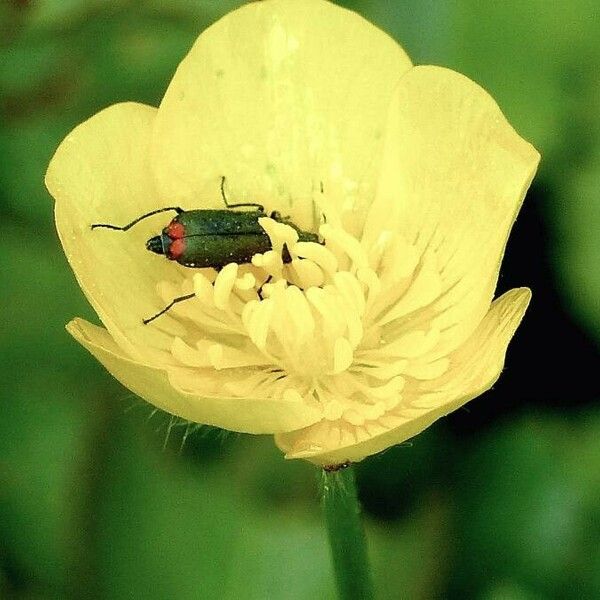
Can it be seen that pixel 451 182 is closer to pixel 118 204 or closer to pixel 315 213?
pixel 315 213

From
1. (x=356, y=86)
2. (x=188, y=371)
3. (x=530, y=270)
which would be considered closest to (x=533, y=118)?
(x=530, y=270)

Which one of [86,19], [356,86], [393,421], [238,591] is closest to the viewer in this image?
[393,421]

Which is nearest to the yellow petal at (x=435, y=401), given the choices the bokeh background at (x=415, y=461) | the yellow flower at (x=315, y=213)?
the yellow flower at (x=315, y=213)

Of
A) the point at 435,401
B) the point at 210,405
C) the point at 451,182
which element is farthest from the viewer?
the point at 451,182

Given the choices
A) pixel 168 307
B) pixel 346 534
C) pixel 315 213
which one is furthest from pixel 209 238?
pixel 346 534

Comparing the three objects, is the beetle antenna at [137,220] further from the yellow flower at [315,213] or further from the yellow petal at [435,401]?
the yellow petal at [435,401]

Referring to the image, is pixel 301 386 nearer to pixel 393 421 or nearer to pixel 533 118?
pixel 393 421
